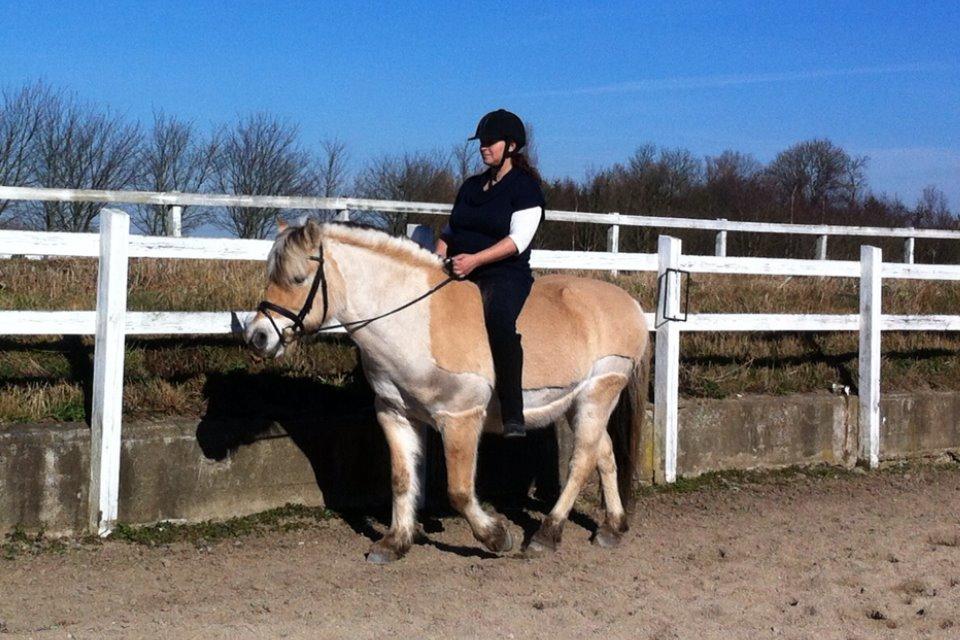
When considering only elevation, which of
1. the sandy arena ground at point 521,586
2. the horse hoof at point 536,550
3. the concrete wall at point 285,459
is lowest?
the sandy arena ground at point 521,586

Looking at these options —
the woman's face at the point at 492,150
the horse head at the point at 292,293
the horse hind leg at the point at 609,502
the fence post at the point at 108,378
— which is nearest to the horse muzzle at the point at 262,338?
the horse head at the point at 292,293

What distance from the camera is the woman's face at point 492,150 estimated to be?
5.79 m

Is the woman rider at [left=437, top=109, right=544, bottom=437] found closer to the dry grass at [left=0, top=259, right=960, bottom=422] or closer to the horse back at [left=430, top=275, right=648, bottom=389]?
the horse back at [left=430, top=275, right=648, bottom=389]

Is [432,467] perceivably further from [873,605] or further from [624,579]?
[873,605]

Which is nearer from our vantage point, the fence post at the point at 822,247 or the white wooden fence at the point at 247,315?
the white wooden fence at the point at 247,315

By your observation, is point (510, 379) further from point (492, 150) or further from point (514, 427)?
point (492, 150)

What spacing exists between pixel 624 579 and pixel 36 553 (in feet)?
9.97

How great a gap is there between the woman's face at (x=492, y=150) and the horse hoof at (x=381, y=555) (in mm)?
2117

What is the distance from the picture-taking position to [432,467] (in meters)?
7.24

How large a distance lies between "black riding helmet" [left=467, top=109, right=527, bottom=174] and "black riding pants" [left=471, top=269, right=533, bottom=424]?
0.69 m

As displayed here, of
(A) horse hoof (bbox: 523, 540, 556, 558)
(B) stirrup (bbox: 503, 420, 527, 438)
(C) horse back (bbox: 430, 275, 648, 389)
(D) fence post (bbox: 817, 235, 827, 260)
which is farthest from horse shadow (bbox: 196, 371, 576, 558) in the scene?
(D) fence post (bbox: 817, 235, 827, 260)

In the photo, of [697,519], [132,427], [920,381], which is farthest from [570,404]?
[920,381]

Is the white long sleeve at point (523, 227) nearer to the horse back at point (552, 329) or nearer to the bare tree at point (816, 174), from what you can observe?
the horse back at point (552, 329)

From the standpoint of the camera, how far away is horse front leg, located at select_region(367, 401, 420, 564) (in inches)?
227
